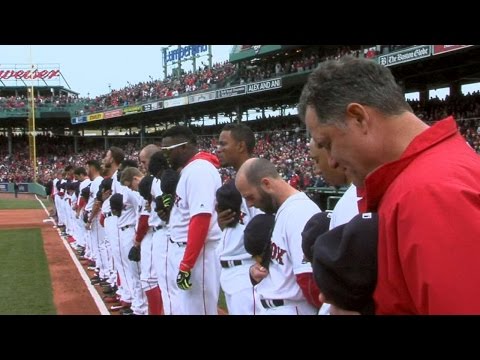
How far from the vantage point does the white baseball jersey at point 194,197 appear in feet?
13.9

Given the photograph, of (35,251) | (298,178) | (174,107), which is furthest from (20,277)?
(174,107)

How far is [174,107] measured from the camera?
31891 mm

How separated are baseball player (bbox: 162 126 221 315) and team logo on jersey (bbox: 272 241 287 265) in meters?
1.28

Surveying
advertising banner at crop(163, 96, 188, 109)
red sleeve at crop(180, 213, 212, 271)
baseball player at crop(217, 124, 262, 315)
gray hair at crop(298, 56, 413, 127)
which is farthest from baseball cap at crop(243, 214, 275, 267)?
advertising banner at crop(163, 96, 188, 109)

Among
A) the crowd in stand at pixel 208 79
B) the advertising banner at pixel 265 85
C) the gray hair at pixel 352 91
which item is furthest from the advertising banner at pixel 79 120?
the gray hair at pixel 352 91

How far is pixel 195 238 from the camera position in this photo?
163 inches

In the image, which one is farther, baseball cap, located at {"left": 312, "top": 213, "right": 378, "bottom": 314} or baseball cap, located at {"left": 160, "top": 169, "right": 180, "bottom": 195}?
baseball cap, located at {"left": 160, "top": 169, "right": 180, "bottom": 195}

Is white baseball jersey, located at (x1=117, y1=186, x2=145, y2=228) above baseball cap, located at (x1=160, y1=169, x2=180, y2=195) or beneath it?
beneath

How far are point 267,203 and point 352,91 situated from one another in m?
1.99

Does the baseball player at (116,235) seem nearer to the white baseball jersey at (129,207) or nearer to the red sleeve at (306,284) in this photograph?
the white baseball jersey at (129,207)

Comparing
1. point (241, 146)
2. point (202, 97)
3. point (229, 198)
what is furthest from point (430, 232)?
point (202, 97)

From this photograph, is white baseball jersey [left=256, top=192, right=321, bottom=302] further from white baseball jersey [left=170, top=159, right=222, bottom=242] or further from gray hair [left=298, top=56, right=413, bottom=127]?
gray hair [left=298, top=56, right=413, bottom=127]

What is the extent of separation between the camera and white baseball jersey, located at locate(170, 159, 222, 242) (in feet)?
13.9
